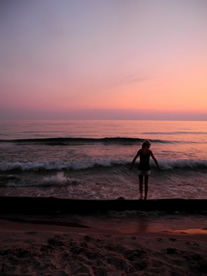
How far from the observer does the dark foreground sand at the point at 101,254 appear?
9.49ft

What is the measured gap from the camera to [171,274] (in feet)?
9.27

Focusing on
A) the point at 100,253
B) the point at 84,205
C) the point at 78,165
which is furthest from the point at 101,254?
the point at 78,165

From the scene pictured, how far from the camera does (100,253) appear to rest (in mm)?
3367

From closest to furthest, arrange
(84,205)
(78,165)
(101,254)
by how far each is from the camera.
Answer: (101,254), (84,205), (78,165)

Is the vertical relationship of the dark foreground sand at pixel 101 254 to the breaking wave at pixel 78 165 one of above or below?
above

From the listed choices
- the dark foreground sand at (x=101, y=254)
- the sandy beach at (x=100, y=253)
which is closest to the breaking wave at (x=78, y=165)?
the sandy beach at (x=100, y=253)

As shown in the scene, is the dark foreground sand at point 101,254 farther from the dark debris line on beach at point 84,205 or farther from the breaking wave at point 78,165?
the breaking wave at point 78,165

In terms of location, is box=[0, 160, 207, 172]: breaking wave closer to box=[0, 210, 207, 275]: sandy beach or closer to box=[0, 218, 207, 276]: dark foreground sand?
box=[0, 210, 207, 275]: sandy beach

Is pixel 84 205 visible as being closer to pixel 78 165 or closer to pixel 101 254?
pixel 101 254

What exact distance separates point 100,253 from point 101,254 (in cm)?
4

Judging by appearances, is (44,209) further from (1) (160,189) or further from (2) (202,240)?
(1) (160,189)

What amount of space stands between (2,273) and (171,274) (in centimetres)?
216

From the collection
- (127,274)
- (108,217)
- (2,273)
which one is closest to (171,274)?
(127,274)

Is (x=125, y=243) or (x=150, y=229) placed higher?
(x=125, y=243)
